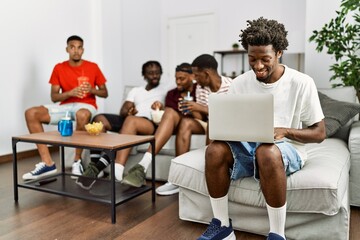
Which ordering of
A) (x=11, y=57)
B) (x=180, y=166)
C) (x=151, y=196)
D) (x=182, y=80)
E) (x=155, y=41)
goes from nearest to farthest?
1. (x=180, y=166)
2. (x=151, y=196)
3. (x=182, y=80)
4. (x=11, y=57)
5. (x=155, y=41)

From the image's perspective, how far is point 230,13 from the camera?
5324 mm

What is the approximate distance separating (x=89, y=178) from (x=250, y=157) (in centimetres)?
A: 137

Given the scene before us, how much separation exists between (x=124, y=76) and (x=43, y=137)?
342cm

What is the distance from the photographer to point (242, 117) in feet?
5.04

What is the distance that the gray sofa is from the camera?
1.62 m

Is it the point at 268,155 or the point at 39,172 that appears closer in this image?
the point at 268,155

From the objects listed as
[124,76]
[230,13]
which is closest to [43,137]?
[124,76]

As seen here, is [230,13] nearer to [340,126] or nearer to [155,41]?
[155,41]

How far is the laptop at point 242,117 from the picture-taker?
149cm

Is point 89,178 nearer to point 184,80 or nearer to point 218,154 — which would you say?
point 184,80

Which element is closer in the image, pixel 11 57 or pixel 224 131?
pixel 224 131

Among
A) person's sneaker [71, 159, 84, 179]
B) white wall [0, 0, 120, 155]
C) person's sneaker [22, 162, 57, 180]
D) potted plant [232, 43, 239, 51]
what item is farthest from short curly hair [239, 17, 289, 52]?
potted plant [232, 43, 239, 51]

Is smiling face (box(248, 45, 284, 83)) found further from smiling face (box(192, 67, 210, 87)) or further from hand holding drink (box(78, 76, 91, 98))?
hand holding drink (box(78, 76, 91, 98))

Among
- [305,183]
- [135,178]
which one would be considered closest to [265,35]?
[305,183]
